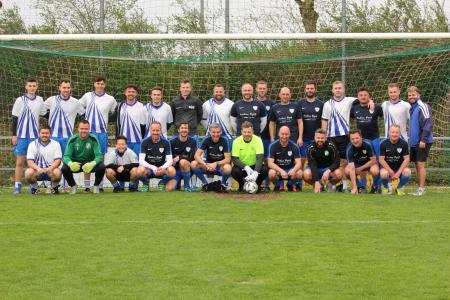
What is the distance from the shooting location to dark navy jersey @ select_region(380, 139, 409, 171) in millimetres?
11852

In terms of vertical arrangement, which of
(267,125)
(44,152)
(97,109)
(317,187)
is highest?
(97,109)

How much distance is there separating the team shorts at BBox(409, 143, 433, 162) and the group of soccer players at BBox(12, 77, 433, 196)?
0.05 ft

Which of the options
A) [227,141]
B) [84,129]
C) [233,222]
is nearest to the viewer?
[233,222]

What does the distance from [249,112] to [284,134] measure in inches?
29.5

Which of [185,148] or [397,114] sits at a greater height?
[397,114]

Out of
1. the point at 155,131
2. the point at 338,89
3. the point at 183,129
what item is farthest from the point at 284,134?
the point at 155,131

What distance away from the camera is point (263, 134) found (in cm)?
1285

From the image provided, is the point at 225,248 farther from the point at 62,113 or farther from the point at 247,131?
the point at 62,113

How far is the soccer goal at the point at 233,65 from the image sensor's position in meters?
13.7

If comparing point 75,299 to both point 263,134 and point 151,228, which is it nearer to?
point 151,228

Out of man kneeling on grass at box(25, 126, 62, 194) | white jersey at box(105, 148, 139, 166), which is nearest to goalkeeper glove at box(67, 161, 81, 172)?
man kneeling on grass at box(25, 126, 62, 194)

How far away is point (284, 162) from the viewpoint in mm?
12266

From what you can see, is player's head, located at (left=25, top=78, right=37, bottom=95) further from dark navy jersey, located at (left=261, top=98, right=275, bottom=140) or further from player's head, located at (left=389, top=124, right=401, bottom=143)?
player's head, located at (left=389, top=124, right=401, bottom=143)

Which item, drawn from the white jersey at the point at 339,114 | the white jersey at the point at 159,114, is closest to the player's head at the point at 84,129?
the white jersey at the point at 159,114
